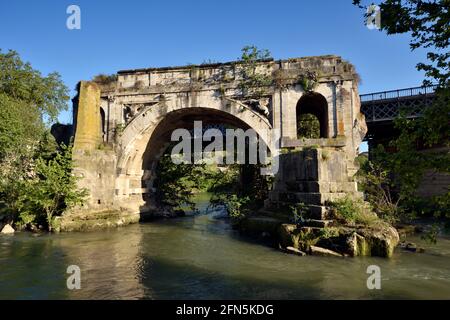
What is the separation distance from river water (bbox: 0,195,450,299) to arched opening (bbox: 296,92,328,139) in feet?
22.1

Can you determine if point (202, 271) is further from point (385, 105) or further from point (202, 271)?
point (385, 105)

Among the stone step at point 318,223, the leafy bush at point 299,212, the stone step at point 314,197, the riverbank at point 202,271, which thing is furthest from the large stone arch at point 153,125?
the stone step at point 318,223

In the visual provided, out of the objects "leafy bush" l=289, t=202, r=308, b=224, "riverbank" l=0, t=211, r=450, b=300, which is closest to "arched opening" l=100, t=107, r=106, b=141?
"riverbank" l=0, t=211, r=450, b=300

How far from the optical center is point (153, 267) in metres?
7.51

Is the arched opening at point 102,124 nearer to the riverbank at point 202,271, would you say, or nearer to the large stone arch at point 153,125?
the large stone arch at point 153,125

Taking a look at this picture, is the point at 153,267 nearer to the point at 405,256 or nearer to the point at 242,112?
the point at 405,256

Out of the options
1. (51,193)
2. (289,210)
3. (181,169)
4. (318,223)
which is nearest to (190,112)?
(181,169)

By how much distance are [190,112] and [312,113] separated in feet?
22.6

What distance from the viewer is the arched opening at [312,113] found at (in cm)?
1398

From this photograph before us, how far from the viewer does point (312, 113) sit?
1775cm

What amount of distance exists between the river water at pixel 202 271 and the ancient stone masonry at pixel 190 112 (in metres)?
3.59

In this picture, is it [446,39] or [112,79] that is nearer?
[446,39]

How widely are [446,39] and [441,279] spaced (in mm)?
4823
